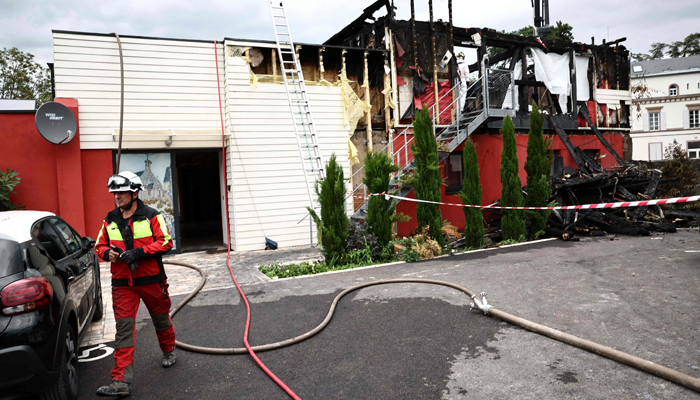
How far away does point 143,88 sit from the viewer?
34.5ft

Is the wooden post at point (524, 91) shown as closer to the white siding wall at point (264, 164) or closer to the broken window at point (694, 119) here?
the white siding wall at point (264, 164)

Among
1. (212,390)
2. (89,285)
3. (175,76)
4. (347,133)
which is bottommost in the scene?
(212,390)

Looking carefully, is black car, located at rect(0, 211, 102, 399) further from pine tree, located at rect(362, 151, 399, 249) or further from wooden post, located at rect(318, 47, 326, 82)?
wooden post, located at rect(318, 47, 326, 82)

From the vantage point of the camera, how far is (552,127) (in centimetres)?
1545

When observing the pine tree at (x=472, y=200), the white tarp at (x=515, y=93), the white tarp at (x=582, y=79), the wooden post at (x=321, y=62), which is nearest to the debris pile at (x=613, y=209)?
the pine tree at (x=472, y=200)

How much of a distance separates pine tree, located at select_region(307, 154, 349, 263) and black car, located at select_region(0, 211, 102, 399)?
512 cm

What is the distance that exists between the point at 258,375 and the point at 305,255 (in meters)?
6.27

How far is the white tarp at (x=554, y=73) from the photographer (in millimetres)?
15359

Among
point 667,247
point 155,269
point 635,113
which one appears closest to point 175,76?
point 155,269

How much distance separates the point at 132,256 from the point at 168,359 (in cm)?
115

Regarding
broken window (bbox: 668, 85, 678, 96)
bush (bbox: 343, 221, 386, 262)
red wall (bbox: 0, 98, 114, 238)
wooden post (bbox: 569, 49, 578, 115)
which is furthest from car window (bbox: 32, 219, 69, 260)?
broken window (bbox: 668, 85, 678, 96)

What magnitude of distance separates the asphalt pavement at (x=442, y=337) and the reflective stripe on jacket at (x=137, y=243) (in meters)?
0.94

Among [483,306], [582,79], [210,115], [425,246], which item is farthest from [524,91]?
[483,306]

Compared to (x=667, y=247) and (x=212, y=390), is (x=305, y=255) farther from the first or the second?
(x=667, y=247)
